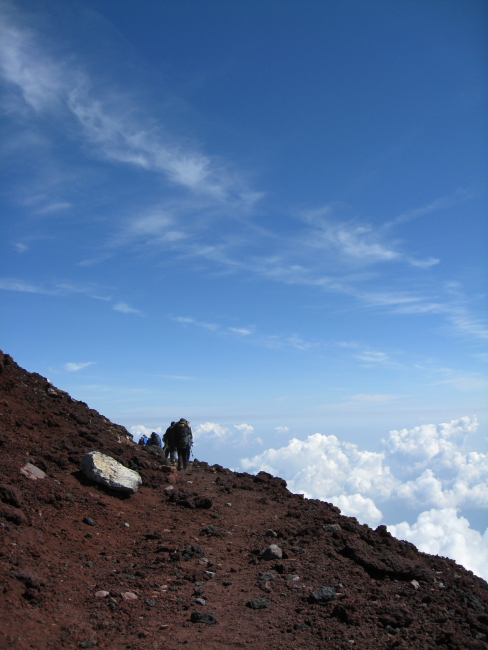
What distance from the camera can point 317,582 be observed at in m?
9.41

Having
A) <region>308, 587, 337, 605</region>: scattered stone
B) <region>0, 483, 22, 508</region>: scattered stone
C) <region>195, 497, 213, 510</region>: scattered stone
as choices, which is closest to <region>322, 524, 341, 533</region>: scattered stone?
<region>308, 587, 337, 605</region>: scattered stone

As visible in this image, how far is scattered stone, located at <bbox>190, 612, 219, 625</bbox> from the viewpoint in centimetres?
768

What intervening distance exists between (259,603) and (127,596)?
2.56 metres

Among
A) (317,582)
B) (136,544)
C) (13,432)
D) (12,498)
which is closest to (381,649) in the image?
(317,582)

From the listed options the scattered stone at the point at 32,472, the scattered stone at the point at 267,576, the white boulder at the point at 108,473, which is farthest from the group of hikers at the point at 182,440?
the scattered stone at the point at 267,576

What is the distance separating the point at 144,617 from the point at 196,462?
1462 cm

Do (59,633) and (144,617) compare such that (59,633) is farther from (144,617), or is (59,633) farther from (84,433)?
(84,433)

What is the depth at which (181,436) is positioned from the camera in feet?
63.8

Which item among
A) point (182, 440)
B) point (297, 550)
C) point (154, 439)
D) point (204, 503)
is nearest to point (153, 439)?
point (154, 439)

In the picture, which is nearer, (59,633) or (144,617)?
(59,633)

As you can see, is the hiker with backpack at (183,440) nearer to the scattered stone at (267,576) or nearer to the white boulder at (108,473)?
the white boulder at (108,473)

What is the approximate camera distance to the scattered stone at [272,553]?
34.3ft

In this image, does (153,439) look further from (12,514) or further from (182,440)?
(12,514)

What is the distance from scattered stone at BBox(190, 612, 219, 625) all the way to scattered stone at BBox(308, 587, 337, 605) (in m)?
2.08
